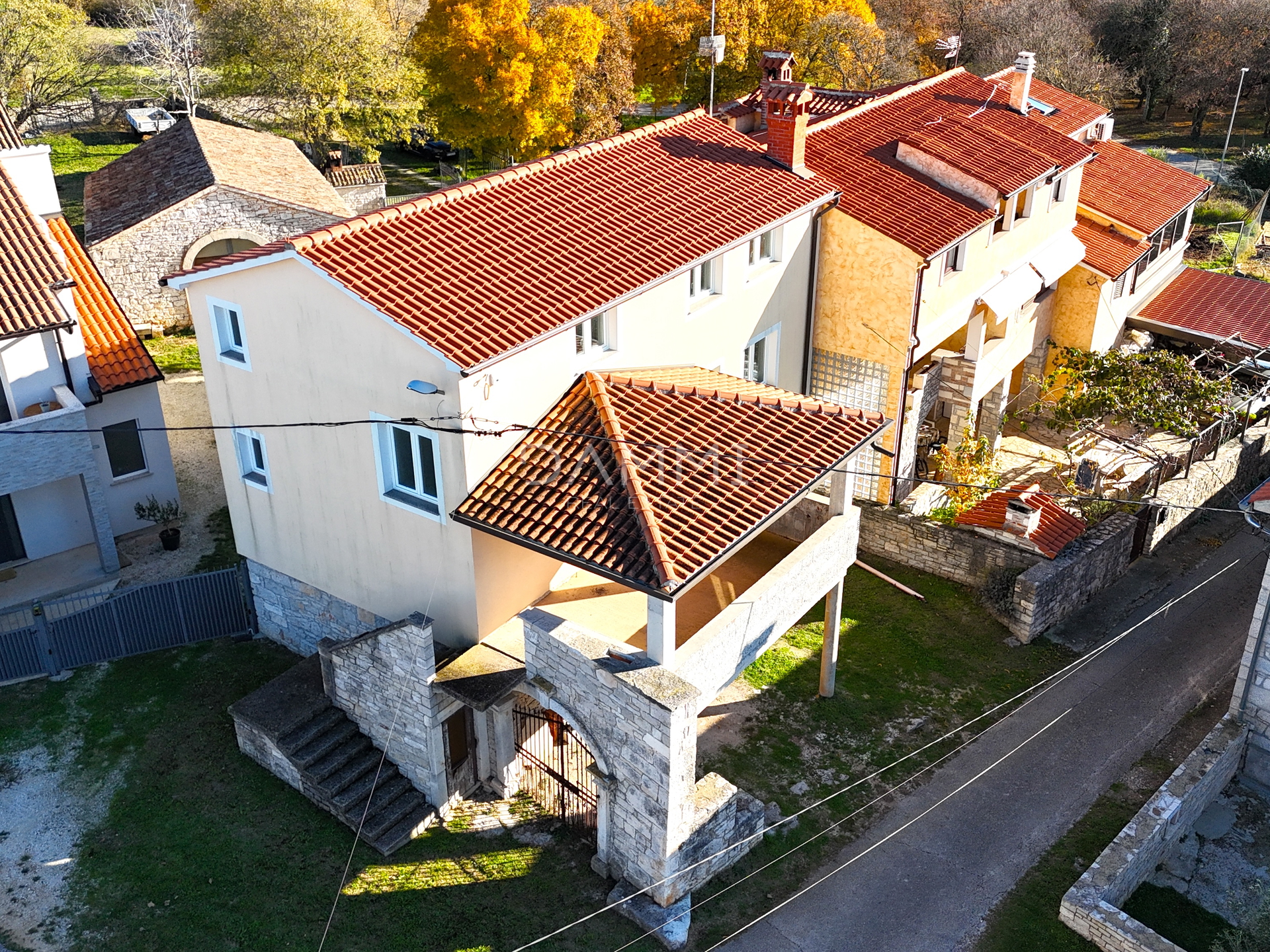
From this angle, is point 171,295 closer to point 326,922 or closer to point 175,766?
point 175,766

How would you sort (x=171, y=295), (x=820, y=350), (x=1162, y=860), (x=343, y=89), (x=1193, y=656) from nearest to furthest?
1. (x=1162, y=860)
2. (x=1193, y=656)
3. (x=820, y=350)
4. (x=171, y=295)
5. (x=343, y=89)

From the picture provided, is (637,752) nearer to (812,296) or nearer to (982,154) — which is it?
(812,296)

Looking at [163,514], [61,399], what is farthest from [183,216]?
[61,399]

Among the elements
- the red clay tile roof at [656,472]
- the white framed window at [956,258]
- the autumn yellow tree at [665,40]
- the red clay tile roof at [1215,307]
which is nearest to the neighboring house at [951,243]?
the white framed window at [956,258]

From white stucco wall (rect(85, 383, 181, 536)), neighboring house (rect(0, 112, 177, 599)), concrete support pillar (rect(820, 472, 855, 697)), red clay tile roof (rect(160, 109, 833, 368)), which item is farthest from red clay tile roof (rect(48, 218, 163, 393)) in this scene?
concrete support pillar (rect(820, 472, 855, 697))

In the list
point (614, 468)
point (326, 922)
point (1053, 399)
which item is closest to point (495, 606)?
point (614, 468)

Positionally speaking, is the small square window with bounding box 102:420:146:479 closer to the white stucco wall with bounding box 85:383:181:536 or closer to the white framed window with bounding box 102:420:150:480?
the white framed window with bounding box 102:420:150:480

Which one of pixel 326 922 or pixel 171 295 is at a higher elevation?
pixel 171 295
